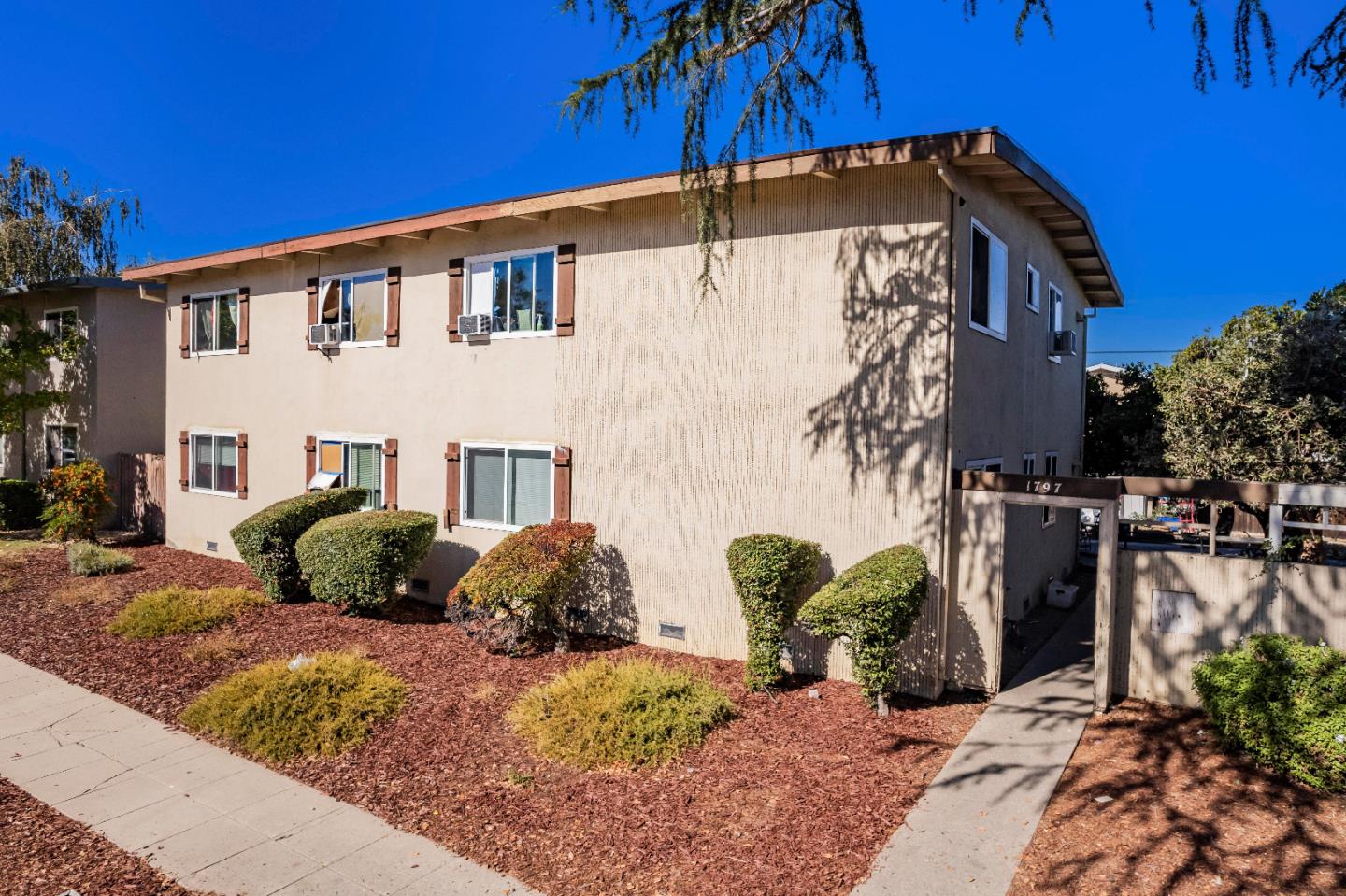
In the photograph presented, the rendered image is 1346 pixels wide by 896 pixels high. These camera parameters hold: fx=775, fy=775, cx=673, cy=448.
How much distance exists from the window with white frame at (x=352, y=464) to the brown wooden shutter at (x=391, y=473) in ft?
0.75

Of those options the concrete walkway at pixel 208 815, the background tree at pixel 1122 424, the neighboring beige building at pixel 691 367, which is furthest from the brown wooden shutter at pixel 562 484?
the background tree at pixel 1122 424

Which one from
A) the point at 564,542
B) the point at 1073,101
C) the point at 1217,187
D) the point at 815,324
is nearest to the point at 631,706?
the point at 564,542

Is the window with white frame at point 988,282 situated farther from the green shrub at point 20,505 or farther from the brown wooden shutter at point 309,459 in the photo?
the green shrub at point 20,505

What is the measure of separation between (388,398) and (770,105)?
24.5ft

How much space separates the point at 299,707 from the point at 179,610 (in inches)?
172

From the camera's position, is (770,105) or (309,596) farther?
(309,596)

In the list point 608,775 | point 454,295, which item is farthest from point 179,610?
point 608,775

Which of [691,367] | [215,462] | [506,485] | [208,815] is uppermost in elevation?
[691,367]

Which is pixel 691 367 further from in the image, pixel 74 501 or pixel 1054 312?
pixel 74 501

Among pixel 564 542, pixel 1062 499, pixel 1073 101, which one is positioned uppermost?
pixel 1073 101

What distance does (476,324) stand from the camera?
1073 centimetres

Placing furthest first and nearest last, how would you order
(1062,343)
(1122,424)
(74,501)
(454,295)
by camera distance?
(1122,424)
(74,501)
(1062,343)
(454,295)

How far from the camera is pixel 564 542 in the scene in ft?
30.6

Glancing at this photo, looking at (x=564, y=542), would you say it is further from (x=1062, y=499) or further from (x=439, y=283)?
(x=1062, y=499)
